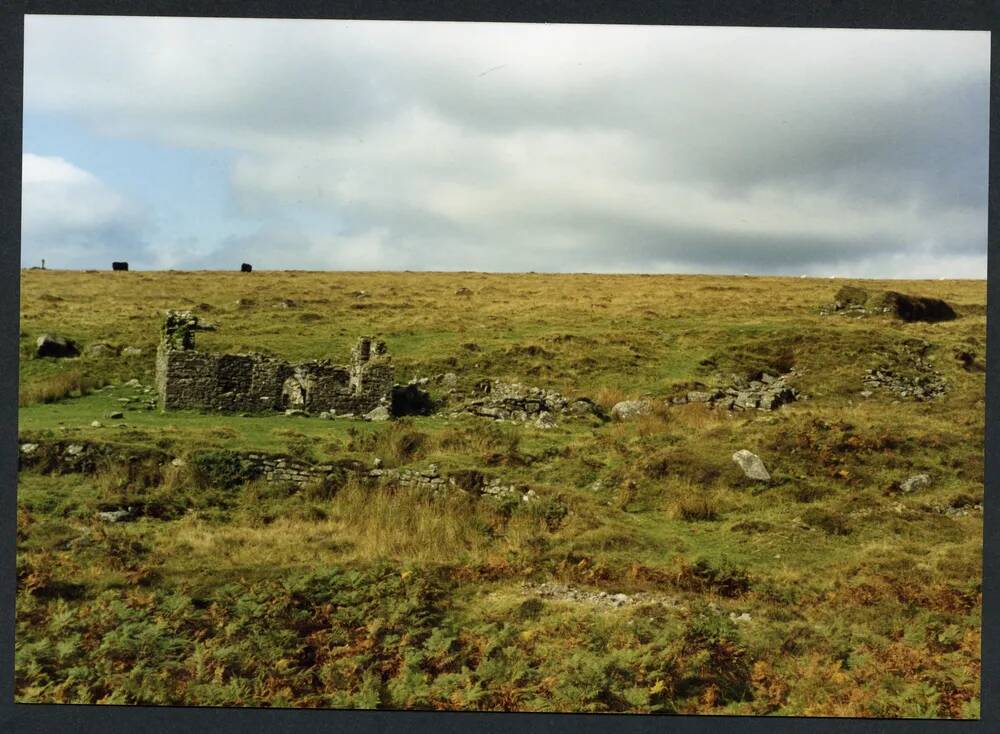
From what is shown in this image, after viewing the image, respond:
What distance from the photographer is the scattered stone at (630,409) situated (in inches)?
608

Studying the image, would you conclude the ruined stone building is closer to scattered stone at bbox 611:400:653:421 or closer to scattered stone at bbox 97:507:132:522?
scattered stone at bbox 611:400:653:421

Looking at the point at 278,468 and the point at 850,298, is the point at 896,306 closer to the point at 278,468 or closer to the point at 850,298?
the point at 850,298

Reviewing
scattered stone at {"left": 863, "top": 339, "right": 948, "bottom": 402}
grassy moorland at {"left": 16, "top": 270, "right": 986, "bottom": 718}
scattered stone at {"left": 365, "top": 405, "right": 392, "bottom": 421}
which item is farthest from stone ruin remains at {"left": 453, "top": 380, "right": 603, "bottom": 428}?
scattered stone at {"left": 863, "top": 339, "right": 948, "bottom": 402}

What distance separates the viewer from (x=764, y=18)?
799 centimetres

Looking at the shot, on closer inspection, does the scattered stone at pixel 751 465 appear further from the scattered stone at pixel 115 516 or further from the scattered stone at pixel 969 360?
the scattered stone at pixel 115 516

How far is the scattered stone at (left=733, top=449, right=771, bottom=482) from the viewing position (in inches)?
472

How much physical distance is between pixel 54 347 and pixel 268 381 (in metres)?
6.46

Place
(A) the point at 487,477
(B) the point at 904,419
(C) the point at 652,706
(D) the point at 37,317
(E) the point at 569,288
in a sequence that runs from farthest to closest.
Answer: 1. (E) the point at 569,288
2. (D) the point at 37,317
3. (B) the point at 904,419
4. (A) the point at 487,477
5. (C) the point at 652,706

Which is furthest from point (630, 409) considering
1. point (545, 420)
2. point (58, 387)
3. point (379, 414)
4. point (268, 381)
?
point (58, 387)

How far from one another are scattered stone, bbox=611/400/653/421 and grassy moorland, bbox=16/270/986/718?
0.50 metres

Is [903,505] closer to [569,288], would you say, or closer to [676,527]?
[676,527]

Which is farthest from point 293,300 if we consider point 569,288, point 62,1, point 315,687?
point 315,687

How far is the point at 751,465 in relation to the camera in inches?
479

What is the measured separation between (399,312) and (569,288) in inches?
387
